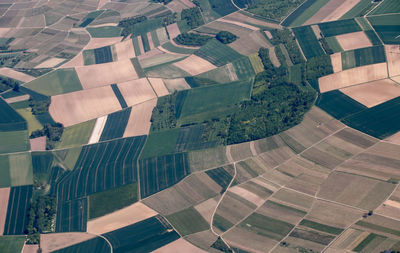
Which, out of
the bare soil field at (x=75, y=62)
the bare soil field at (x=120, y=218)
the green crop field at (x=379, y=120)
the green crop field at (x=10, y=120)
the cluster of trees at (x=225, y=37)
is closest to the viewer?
the bare soil field at (x=120, y=218)

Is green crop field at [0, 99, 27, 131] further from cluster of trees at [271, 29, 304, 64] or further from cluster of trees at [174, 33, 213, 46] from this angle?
cluster of trees at [271, 29, 304, 64]

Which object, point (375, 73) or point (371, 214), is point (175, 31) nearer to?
point (375, 73)

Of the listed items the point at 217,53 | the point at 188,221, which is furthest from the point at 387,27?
the point at 188,221

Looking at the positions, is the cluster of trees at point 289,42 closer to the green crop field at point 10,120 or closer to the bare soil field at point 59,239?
the green crop field at point 10,120

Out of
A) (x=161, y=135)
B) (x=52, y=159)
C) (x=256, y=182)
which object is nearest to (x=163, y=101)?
(x=161, y=135)

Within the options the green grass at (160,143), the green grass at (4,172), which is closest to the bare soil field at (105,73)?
the green grass at (160,143)

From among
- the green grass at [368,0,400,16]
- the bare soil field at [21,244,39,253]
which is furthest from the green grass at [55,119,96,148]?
the green grass at [368,0,400,16]
